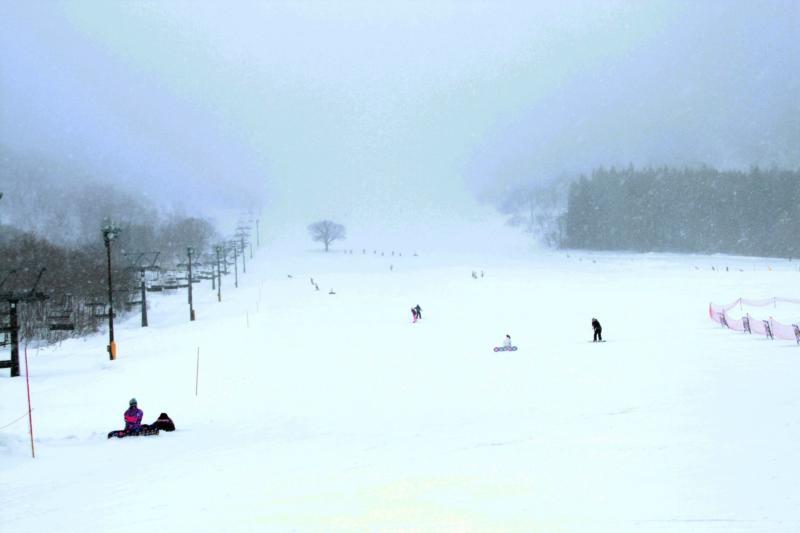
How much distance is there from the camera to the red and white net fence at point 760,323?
24.4 m

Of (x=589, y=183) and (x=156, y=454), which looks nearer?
(x=156, y=454)

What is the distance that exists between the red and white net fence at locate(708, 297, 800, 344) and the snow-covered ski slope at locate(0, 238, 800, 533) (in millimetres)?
1049

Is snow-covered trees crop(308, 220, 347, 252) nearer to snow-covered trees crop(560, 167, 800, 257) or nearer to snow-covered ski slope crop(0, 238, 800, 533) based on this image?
snow-covered trees crop(560, 167, 800, 257)

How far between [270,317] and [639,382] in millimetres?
32696

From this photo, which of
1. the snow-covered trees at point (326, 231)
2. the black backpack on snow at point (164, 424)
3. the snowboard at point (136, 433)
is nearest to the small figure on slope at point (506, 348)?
the black backpack on snow at point (164, 424)

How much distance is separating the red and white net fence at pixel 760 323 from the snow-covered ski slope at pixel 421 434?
1.05 metres

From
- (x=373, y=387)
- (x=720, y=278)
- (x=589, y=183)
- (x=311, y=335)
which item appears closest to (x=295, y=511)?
(x=373, y=387)

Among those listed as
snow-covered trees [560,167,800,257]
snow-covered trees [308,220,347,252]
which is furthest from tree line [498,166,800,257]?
snow-covered trees [308,220,347,252]

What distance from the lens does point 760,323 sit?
27.8 metres

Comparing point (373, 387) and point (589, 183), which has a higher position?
point (589, 183)

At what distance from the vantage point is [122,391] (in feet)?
69.9

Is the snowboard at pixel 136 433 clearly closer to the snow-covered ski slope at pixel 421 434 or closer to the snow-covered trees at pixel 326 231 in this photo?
the snow-covered ski slope at pixel 421 434

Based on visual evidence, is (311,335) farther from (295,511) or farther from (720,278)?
(720,278)

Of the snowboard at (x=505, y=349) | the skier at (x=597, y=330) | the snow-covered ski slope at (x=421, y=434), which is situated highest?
the skier at (x=597, y=330)
